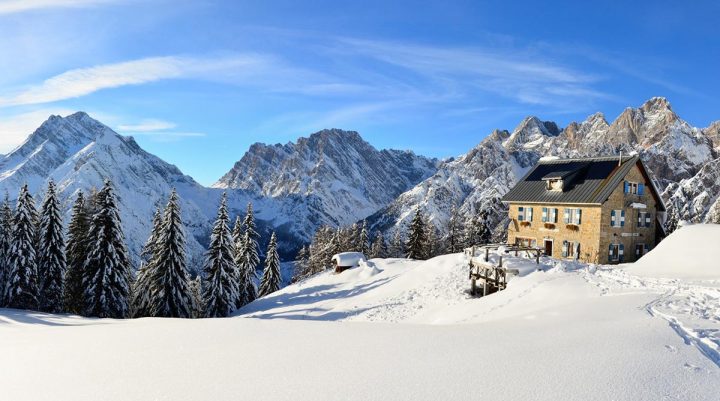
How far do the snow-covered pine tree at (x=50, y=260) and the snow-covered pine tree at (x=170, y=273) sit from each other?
9669mm

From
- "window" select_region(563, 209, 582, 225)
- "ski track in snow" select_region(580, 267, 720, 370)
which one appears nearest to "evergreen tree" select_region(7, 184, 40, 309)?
"ski track in snow" select_region(580, 267, 720, 370)

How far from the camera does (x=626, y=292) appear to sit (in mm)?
16531

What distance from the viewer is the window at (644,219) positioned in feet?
123

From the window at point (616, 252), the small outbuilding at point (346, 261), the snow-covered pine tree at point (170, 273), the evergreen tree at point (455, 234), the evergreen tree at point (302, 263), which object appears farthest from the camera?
the evergreen tree at point (302, 263)

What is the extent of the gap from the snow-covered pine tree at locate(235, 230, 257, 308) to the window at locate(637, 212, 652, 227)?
4048 cm

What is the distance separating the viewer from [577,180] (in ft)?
125

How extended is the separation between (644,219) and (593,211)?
6.67m

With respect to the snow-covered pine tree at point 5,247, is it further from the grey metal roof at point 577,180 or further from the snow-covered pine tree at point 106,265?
the grey metal roof at point 577,180

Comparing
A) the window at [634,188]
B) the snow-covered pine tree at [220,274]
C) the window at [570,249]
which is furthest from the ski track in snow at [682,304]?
the snow-covered pine tree at [220,274]

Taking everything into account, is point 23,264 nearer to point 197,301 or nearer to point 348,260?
point 197,301

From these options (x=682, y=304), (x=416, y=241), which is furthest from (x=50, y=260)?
(x=682, y=304)

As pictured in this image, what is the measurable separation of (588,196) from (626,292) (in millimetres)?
21096

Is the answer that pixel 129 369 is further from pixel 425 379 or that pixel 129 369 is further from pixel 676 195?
pixel 676 195

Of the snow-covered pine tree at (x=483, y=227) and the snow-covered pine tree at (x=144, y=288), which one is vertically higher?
the snow-covered pine tree at (x=483, y=227)
